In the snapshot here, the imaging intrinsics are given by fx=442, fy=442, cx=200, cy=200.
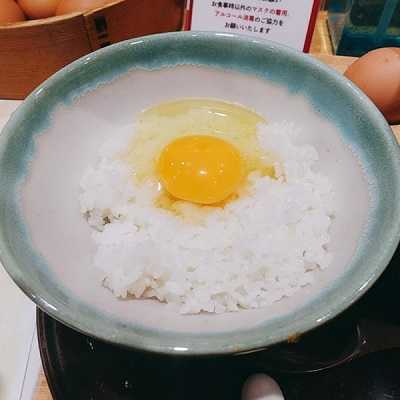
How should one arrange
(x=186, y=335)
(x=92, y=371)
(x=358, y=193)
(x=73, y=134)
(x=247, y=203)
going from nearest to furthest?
(x=186, y=335)
(x=92, y=371)
(x=358, y=193)
(x=247, y=203)
(x=73, y=134)

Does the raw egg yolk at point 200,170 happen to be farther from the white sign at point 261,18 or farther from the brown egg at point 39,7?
the brown egg at point 39,7

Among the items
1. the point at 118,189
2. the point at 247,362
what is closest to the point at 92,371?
the point at 247,362

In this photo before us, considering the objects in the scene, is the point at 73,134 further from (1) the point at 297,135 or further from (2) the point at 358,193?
(2) the point at 358,193

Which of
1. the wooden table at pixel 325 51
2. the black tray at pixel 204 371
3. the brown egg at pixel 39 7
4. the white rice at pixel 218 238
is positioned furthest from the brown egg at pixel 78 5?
the black tray at pixel 204 371

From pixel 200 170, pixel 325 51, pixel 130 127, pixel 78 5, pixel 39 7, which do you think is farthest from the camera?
pixel 325 51

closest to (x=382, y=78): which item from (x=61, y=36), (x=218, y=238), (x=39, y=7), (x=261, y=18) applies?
(x=261, y=18)

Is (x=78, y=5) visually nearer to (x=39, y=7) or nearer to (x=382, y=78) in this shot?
(x=39, y=7)
